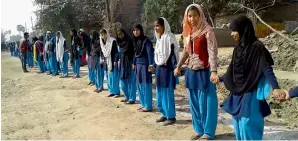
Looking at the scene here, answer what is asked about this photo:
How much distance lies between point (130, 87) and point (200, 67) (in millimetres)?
2719

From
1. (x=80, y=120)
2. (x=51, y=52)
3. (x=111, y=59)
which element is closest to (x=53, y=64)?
(x=51, y=52)

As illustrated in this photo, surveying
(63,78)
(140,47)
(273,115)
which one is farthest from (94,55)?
(273,115)

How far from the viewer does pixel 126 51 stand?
6.11 meters

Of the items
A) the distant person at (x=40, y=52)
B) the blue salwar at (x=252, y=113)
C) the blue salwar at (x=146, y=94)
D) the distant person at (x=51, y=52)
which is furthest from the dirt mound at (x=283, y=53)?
the distant person at (x=40, y=52)

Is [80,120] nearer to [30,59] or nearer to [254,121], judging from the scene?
[254,121]

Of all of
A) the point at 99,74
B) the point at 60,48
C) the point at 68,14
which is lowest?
the point at 99,74

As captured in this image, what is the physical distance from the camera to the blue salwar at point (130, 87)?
6.19m

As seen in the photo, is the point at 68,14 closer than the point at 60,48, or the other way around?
the point at 60,48

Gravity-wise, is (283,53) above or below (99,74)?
above

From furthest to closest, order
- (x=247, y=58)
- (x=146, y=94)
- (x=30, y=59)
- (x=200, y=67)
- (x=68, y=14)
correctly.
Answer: (x=68, y=14) < (x=30, y=59) < (x=146, y=94) < (x=200, y=67) < (x=247, y=58)

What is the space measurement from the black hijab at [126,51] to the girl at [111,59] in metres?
0.56

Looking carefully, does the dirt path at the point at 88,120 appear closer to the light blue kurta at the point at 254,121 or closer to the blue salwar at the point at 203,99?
the blue salwar at the point at 203,99

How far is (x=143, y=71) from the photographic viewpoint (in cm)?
535

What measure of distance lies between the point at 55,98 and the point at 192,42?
4766 mm
